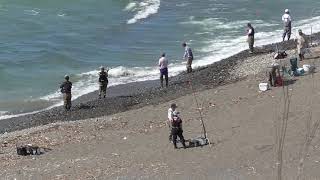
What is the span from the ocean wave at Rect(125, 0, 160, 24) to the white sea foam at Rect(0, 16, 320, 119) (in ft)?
30.9

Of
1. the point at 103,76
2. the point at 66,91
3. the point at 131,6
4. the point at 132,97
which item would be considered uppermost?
the point at 131,6

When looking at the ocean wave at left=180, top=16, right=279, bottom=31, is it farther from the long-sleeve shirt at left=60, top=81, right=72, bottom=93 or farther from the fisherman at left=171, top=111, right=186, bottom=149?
the fisherman at left=171, top=111, right=186, bottom=149

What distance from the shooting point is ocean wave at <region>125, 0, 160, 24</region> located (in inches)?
1886

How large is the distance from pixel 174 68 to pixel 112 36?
9.44 meters

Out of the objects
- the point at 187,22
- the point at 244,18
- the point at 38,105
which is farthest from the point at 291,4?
the point at 38,105

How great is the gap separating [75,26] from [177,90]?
19.8m

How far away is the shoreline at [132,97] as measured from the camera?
2684 cm

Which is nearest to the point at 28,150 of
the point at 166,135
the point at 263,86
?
the point at 166,135

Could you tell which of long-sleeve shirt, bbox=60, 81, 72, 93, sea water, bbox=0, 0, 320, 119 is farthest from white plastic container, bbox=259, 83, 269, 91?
sea water, bbox=0, 0, 320, 119

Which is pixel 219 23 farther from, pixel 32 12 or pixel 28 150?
pixel 28 150

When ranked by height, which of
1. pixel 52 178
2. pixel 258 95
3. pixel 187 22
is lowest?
pixel 52 178

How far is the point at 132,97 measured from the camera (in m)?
28.7

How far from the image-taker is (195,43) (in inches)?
1553

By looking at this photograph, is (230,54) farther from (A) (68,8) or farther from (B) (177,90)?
(A) (68,8)
